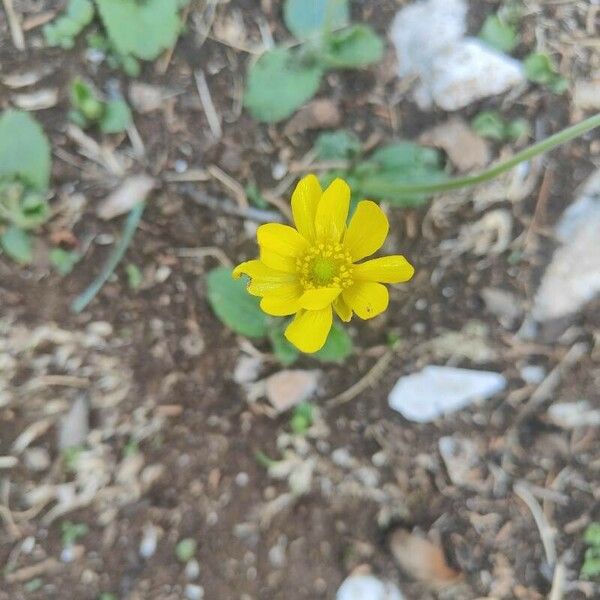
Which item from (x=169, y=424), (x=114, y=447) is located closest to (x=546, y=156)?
(x=169, y=424)

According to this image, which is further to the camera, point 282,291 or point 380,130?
point 380,130

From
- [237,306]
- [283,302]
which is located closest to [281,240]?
[283,302]

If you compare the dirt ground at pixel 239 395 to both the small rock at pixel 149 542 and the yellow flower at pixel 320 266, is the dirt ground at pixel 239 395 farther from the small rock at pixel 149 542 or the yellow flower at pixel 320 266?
the yellow flower at pixel 320 266

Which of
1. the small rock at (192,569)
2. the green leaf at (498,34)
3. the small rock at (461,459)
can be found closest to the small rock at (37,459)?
the small rock at (192,569)

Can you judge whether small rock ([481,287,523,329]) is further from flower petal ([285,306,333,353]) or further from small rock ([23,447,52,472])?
small rock ([23,447,52,472])

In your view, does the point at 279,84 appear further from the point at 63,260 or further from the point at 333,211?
the point at 63,260

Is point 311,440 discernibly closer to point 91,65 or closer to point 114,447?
point 114,447
